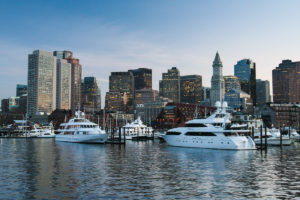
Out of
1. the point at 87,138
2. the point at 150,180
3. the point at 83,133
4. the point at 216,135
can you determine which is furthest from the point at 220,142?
the point at 83,133

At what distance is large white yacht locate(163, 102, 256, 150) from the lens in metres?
70.5

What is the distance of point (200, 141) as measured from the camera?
74.9 m

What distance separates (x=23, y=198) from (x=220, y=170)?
24431 millimetres

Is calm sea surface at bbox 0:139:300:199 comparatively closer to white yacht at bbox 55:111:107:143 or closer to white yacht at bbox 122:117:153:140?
white yacht at bbox 55:111:107:143

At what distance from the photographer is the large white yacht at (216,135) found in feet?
231

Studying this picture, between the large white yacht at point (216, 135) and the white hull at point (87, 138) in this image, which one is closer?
the large white yacht at point (216, 135)

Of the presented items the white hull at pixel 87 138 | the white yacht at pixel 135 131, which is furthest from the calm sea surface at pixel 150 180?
the white yacht at pixel 135 131

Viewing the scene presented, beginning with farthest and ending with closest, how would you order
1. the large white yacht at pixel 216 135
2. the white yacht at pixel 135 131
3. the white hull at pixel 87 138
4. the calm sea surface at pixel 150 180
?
the white yacht at pixel 135 131 < the white hull at pixel 87 138 < the large white yacht at pixel 216 135 < the calm sea surface at pixel 150 180

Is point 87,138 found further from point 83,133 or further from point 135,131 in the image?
point 135,131

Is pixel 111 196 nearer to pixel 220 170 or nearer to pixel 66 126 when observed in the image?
pixel 220 170

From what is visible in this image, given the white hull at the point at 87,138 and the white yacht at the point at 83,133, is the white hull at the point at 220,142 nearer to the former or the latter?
the white hull at the point at 87,138

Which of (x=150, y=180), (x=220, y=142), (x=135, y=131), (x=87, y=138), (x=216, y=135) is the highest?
(x=216, y=135)

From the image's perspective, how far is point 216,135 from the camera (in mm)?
72625

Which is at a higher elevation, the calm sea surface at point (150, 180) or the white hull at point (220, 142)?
the white hull at point (220, 142)
